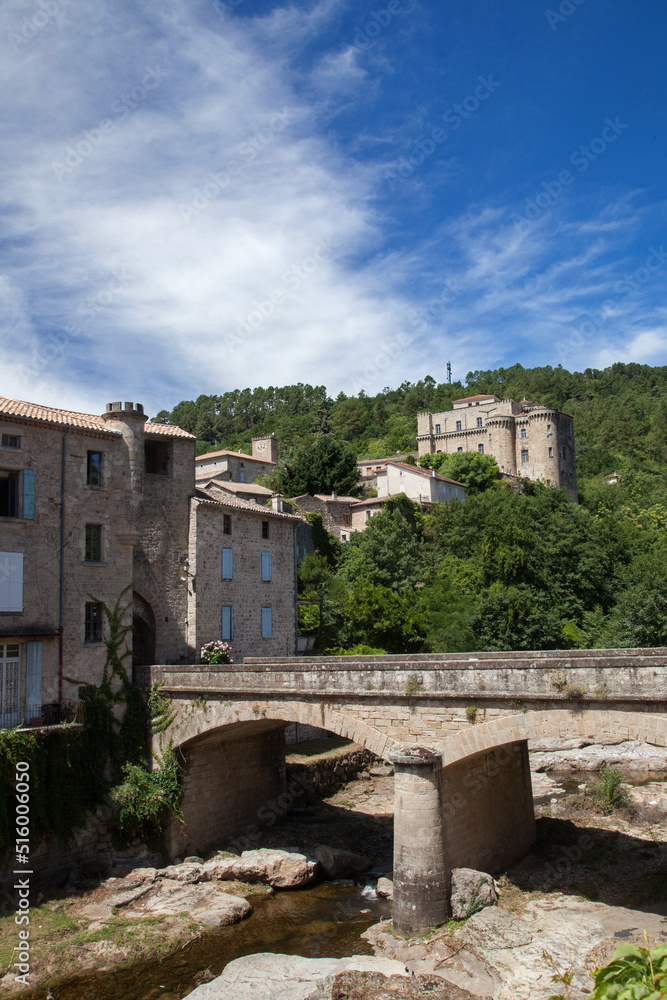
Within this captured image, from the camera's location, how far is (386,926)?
1534cm

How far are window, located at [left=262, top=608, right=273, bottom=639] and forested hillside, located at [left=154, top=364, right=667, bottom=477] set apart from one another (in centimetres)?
4269

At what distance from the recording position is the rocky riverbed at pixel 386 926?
12750mm

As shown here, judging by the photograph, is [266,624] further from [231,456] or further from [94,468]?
[231,456]

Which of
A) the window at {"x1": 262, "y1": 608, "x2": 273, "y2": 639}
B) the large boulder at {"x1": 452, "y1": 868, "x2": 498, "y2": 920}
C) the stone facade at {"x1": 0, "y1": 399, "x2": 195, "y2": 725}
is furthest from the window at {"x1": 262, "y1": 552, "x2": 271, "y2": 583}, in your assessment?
the large boulder at {"x1": 452, "y1": 868, "x2": 498, "y2": 920}

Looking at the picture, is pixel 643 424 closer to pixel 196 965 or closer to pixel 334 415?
pixel 334 415

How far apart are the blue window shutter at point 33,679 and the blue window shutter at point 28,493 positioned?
3.60 m

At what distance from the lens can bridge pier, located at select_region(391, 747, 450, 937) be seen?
14430mm

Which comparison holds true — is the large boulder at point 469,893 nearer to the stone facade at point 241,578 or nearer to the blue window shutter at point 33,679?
the blue window shutter at point 33,679

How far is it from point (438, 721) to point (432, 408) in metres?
95.0

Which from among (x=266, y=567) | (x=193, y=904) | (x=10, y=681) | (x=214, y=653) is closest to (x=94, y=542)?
(x=10, y=681)

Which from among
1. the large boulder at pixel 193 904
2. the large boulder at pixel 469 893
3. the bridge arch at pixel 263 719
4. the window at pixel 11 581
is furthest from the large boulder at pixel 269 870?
the window at pixel 11 581

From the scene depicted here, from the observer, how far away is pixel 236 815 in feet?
72.9

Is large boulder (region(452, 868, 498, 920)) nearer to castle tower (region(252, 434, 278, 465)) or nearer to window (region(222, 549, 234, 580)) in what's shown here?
window (region(222, 549, 234, 580))

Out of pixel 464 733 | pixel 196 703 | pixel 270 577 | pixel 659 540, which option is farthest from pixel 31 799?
pixel 659 540
